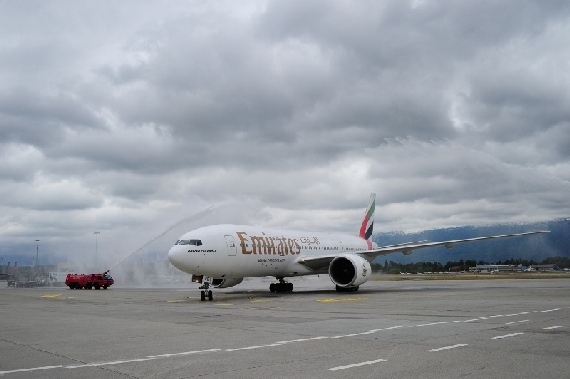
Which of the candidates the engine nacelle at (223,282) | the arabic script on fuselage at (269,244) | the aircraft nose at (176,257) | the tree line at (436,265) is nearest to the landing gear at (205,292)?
the aircraft nose at (176,257)

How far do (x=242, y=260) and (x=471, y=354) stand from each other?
74.8 feet

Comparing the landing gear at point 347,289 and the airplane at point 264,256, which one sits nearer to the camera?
the airplane at point 264,256

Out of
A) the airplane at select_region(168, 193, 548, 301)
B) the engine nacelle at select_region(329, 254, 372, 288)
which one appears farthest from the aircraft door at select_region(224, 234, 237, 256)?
the engine nacelle at select_region(329, 254, 372, 288)

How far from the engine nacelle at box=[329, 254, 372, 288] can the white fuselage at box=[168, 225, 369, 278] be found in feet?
11.1

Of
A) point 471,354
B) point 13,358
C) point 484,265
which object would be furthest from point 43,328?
point 484,265

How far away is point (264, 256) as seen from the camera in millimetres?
33312

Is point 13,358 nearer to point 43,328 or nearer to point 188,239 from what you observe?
point 43,328

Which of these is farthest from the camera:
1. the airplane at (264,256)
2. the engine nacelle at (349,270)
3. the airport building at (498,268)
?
the airport building at (498,268)

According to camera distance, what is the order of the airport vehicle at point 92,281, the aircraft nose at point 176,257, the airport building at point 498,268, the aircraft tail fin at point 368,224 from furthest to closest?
the airport building at point 498,268 < the aircraft tail fin at point 368,224 < the airport vehicle at point 92,281 < the aircraft nose at point 176,257

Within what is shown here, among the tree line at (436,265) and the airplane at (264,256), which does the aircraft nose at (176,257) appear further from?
the tree line at (436,265)

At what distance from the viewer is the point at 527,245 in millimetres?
62812

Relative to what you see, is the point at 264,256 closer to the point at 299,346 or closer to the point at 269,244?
the point at 269,244

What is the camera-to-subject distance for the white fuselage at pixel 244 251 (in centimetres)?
2819

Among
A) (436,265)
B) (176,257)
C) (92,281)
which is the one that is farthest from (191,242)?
(436,265)
